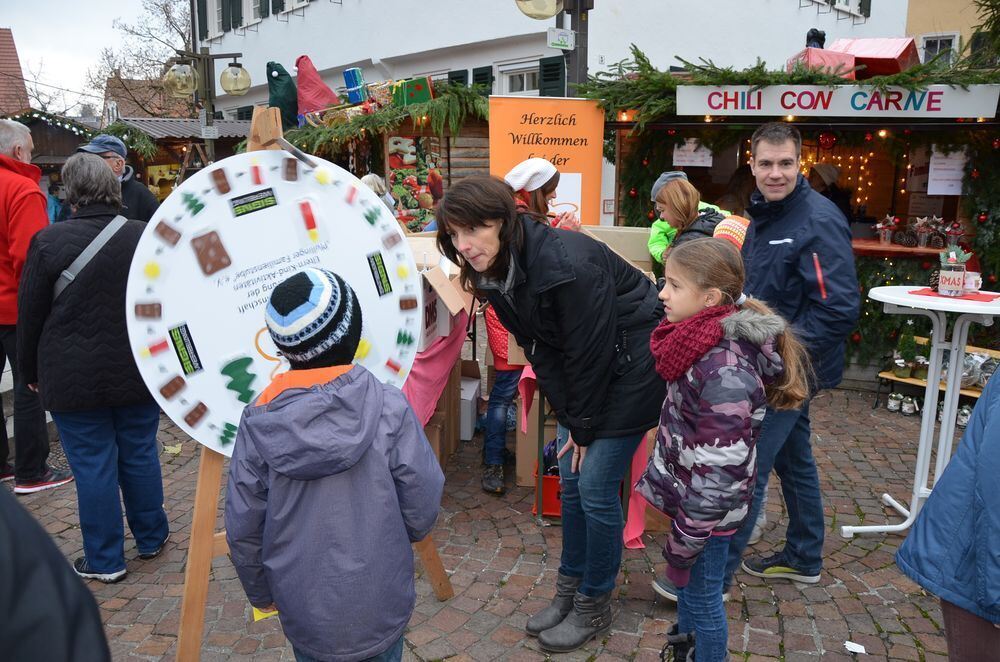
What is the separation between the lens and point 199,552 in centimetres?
269

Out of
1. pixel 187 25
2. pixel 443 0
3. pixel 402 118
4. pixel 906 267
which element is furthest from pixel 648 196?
pixel 187 25

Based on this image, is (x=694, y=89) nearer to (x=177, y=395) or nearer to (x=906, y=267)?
(x=906, y=267)

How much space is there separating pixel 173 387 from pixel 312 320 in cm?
99

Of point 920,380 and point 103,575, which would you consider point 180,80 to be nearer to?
point 103,575

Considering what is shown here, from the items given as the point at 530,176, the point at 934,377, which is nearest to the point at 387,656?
the point at 530,176

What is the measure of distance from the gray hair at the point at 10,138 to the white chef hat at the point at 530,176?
2795 mm

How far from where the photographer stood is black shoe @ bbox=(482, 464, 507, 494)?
4369 mm

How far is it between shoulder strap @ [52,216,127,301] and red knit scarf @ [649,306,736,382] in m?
2.46

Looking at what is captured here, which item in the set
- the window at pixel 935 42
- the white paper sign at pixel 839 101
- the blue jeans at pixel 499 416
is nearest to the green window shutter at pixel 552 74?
the white paper sign at pixel 839 101

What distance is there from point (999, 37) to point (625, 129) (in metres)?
3.00

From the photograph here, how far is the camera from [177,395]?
249cm

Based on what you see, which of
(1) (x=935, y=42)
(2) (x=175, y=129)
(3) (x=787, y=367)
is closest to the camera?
(3) (x=787, y=367)

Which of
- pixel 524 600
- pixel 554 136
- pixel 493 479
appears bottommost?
pixel 524 600

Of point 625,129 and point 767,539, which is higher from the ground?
point 625,129
